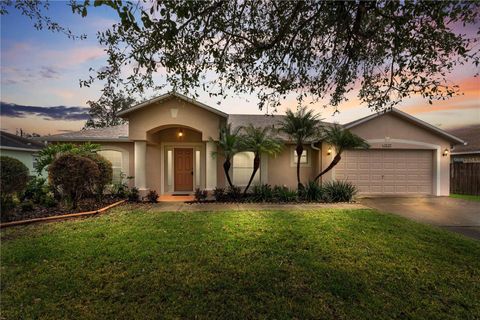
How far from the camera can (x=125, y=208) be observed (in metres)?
9.45

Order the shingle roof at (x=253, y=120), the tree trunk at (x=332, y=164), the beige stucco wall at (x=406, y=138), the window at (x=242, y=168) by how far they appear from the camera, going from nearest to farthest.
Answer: the tree trunk at (x=332, y=164)
the window at (x=242, y=168)
the beige stucco wall at (x=406, y=138)
the shingle roof at (x=253, y=120)

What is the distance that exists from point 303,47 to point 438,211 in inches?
332

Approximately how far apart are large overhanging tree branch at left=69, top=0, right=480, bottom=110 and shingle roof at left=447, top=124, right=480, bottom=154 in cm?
1674

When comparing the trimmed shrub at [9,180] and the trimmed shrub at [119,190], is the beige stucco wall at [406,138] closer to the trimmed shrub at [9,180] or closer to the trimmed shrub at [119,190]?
the trimmed shrub at [119,190]

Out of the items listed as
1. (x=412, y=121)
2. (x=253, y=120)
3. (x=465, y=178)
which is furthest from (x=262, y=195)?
(x=465, y=178)

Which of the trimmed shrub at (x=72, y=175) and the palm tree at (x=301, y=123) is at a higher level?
the palm tree at (x=301, y=123)

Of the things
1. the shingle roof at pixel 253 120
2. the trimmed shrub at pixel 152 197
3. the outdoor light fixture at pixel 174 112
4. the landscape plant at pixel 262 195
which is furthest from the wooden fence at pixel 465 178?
the trimmed shrub at pixel 152 197

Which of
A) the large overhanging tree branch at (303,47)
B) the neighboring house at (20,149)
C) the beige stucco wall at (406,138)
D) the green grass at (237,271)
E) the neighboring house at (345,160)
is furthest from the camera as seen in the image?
the neighboring house at (20,149)

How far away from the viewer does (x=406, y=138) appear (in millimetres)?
13023

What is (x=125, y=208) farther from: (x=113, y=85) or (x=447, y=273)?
(x=447, y=273)

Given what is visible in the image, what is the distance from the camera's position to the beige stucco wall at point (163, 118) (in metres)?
11.2

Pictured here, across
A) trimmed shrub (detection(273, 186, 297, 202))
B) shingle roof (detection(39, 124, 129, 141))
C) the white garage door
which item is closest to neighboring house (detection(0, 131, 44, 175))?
shingle roof (detection(39, 124, 129, 141))

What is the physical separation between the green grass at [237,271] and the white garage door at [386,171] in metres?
6.36

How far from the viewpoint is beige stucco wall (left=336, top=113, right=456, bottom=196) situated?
1297 cm
